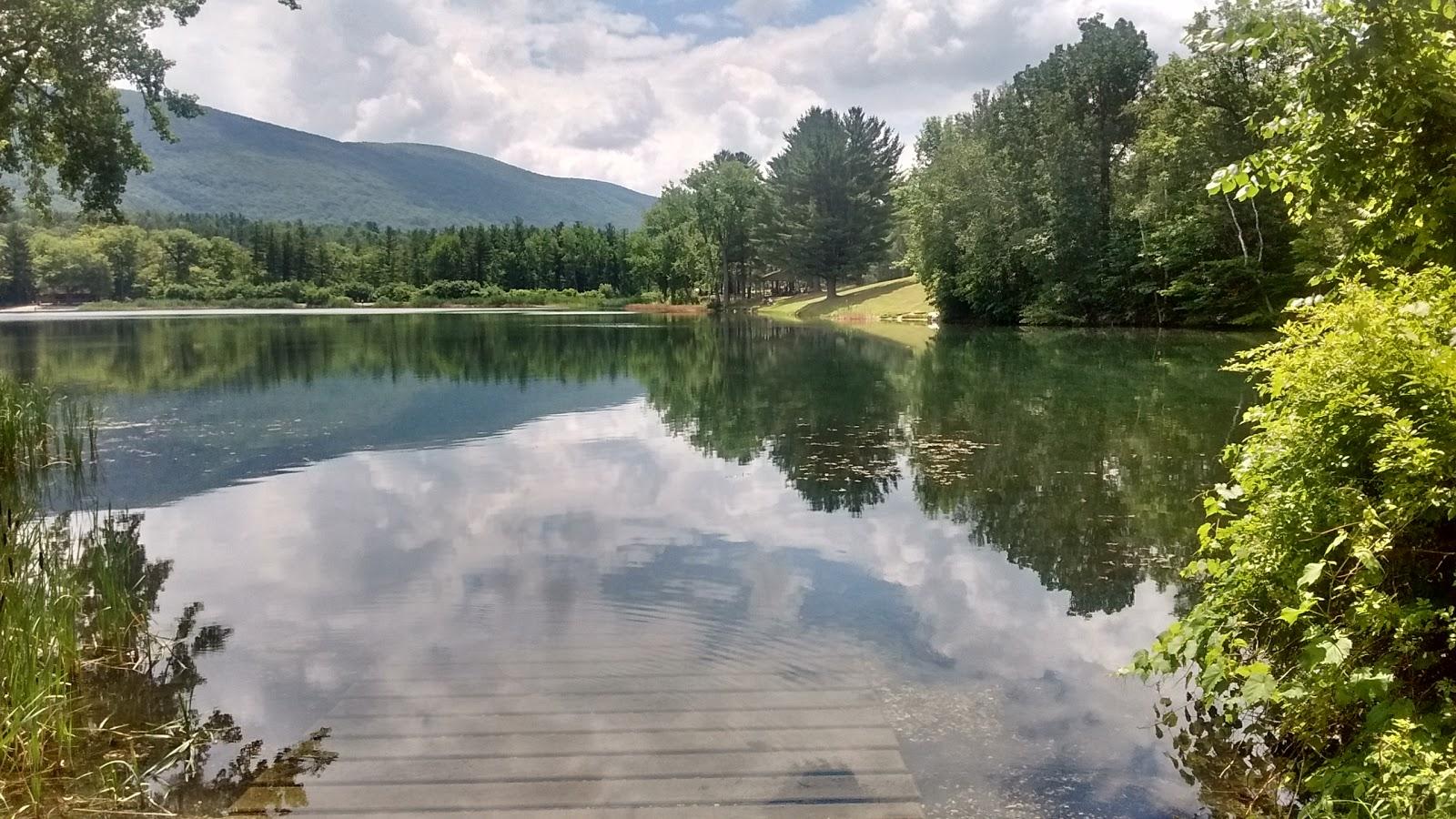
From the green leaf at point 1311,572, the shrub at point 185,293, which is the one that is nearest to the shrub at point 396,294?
the shrub at point 185,293

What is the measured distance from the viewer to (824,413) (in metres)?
19.6

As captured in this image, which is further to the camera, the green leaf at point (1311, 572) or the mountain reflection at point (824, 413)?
the mountain reflection at point (824, 413)

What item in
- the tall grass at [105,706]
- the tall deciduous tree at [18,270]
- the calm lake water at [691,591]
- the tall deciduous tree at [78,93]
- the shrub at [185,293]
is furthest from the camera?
the tall deciduous tree at [18,270]

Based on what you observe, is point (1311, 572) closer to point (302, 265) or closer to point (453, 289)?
point (453, 289)

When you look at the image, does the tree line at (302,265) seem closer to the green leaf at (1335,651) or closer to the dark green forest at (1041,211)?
the dark green forest at (1041,211)

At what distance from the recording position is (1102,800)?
4.64 metres

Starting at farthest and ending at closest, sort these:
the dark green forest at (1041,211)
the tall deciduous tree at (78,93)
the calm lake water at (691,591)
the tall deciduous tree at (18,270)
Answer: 1. the tall deciduous tree at (18,270)
2. the dark green forest at (1041,211)
3. the tall deciduous tree at (78,93)
4. the calm lake water at (691,591)

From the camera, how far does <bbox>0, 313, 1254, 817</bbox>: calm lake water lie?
4.97 metres

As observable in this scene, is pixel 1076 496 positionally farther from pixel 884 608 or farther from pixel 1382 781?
pixel 1382 781

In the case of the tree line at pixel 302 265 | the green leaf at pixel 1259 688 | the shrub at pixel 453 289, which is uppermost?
the tree line at pixel 302 265

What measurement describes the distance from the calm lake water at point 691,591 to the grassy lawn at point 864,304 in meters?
49.8

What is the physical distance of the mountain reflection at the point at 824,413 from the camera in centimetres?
1106

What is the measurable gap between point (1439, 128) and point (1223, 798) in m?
3.36

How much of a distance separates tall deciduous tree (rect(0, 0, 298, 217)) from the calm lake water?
224 inches
